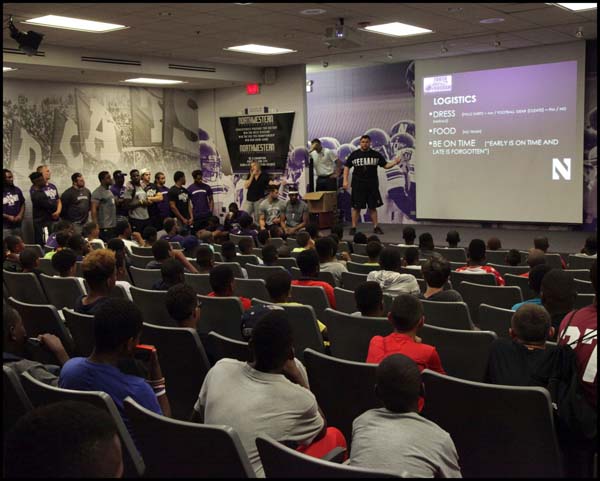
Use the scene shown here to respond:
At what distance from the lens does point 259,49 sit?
36.5 feet

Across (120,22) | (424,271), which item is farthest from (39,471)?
(120,22)

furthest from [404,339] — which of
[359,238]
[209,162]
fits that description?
[209,162]

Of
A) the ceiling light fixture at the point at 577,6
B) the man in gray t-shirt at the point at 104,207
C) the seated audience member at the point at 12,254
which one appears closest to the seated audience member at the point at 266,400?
the seated audience member at the point at 12,254

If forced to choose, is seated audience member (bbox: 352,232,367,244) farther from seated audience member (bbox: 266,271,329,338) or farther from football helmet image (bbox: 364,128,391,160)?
football helmet image (bbox: 364,128,391,160)

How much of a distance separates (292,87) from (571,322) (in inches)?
433

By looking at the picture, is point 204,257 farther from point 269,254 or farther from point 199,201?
point 199,201

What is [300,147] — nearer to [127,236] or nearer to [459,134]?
[459,134]

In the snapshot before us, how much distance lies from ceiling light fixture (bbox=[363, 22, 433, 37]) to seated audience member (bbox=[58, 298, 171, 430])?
7543 millimetres

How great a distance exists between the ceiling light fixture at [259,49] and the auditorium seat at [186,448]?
911 cm

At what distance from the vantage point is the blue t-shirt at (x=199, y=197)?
1264 centimetres

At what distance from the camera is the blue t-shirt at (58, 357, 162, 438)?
2564 millimetres

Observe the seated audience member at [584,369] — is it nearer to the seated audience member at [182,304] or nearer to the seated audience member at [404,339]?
the seated audience member at [404,339]

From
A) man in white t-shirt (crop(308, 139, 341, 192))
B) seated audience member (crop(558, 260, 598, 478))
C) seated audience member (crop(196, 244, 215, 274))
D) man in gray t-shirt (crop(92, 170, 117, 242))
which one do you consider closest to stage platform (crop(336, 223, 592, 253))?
man in white t-shirt (crop(308, 139, 341, 192))

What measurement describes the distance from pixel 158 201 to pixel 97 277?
8.53 m
